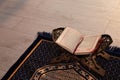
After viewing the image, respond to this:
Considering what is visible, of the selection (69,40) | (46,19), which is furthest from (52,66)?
(46,19)

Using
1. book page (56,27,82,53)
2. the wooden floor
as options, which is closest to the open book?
book page (56,27,82,53)

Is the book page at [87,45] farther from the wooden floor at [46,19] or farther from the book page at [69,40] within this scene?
the wooden floor at [46,19]

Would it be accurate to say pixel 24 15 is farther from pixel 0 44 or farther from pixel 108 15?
pixel 108 15

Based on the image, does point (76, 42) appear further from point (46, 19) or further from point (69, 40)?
point (46, 19)

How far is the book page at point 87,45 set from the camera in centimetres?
155

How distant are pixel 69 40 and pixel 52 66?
228 millimetres

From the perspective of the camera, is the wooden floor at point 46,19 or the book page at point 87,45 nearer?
the book page at point 87,45

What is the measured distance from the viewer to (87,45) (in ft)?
5.24

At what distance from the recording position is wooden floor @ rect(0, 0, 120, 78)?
6.00 feet

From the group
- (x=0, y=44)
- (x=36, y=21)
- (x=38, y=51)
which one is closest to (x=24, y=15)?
(x=36, y=21)

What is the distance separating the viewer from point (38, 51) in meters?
1.73

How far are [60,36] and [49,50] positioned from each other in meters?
0.16

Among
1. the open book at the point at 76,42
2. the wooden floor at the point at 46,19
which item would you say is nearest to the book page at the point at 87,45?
the open book at the point at 76,42

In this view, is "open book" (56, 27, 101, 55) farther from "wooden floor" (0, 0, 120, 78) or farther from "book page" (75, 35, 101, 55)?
"wooden floor" (0, 0, 120, 78)
